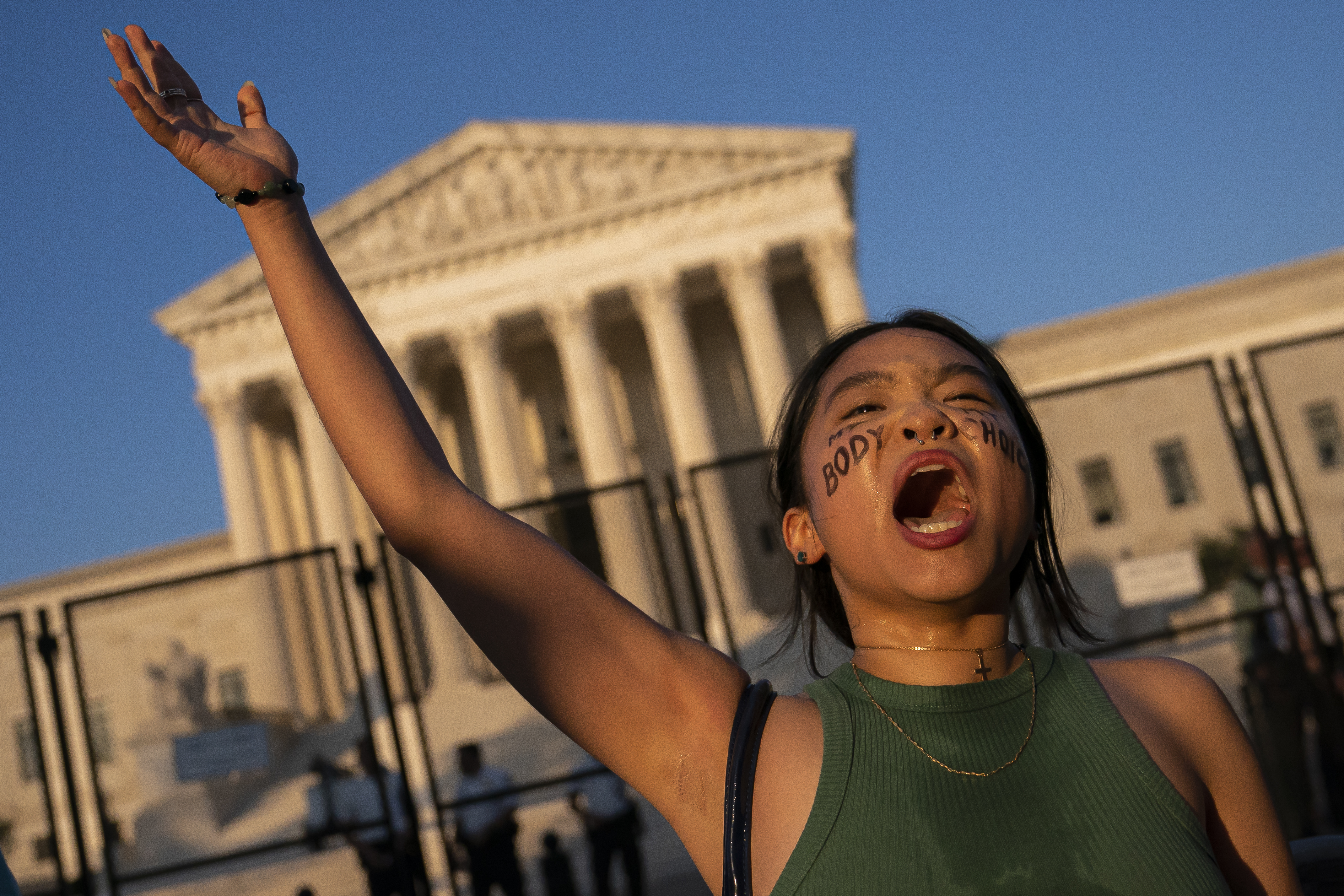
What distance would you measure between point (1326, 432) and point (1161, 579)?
107 inches

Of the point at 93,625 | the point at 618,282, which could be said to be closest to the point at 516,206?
the point at 618,282

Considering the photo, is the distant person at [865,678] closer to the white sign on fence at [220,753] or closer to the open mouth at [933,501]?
the open mouth at [933,501]

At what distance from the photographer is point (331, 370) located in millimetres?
1519

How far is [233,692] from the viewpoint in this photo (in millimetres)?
8086

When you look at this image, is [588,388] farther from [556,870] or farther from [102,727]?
[556,870]

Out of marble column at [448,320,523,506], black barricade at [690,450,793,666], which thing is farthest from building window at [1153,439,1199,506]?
marble column at [448,320,523,506]

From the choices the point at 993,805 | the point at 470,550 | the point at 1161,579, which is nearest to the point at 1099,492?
the point at 1161,579

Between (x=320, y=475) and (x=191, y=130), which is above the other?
(x=320, y=475)

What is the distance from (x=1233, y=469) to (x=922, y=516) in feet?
28.5

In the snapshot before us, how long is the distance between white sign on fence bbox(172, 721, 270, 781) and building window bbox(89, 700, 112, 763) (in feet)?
3.31

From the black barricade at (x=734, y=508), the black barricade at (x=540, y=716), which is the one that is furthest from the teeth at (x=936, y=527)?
the black barricade at (x=540, y=716)

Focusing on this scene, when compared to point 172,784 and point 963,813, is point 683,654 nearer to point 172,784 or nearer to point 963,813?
point 963,813

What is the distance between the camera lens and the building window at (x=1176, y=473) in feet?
30.8

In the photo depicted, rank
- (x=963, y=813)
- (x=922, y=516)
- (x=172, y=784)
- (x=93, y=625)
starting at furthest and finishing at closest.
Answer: (x=93, y=625)
(x=172, y=784)
(x=922, y=516)
(x=963, y=813)
